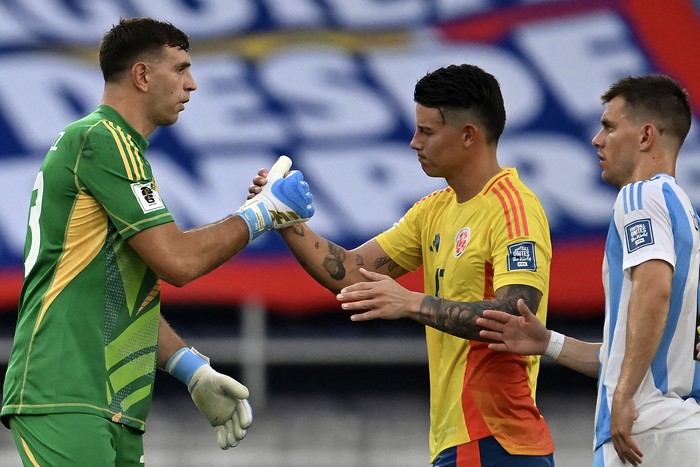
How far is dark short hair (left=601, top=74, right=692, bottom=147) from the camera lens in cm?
489

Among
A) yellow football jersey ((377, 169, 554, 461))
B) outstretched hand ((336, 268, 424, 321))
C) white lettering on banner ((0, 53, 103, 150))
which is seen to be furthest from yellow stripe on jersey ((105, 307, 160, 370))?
white lettering on banner ((0, 53, 103, 150))

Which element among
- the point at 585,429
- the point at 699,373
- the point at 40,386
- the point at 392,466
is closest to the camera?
the point at 40,386

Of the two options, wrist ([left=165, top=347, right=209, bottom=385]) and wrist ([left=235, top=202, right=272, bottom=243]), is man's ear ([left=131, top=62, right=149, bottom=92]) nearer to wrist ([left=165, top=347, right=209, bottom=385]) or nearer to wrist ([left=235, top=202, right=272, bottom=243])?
wrist ([left=235, top=202, right=272, bottom=243])

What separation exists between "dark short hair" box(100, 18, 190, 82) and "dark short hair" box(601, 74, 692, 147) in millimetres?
1786

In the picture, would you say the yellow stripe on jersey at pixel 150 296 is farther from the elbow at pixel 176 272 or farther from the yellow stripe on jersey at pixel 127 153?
the yellow stripe on jersey at pixel 127 153

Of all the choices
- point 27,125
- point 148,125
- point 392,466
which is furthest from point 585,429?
point 148,125

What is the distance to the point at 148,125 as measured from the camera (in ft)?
15.8

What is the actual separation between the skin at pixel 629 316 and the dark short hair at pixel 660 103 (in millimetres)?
28

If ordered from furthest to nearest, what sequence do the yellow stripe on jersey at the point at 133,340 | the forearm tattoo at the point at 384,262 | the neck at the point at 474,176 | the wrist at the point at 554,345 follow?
1. the forearm tattoo at the point at 384,262
2. the neck at the point at 474,176
3. the wrist at the point at 554,345
4. the yellow stripe on jersey at the point at 133,340

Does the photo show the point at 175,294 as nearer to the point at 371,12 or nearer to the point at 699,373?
the point at 371,12

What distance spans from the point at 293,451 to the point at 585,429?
2637 mm

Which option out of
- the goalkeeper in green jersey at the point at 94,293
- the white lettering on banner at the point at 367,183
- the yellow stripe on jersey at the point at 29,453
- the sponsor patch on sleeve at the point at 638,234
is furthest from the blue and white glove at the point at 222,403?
the white lettering on banner at the point at 367,183

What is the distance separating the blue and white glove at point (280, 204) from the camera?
192 inches

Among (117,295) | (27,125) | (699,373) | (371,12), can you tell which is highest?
(371,12)
